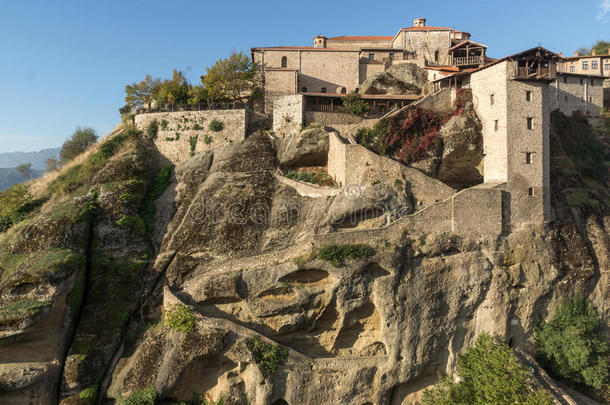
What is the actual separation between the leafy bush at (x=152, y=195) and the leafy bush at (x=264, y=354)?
1111cm

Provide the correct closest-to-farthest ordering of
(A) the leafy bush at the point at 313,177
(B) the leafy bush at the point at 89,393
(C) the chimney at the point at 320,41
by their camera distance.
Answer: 1. (B) the leafy bush at the point at 89,393
2. (A) the leafy bush at the point at 313,177
3. (C) the chimney at the point at 320,41

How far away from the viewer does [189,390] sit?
20812mm

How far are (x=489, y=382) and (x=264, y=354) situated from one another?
1115cm

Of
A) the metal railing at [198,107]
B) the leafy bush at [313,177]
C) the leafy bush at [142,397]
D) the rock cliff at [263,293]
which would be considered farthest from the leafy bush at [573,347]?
the metal railing at [198,107]

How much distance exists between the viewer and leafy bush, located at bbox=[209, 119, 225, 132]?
104 feet

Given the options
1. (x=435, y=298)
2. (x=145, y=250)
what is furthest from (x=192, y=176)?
(x=435, y=298)

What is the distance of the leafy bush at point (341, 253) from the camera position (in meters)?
21.2

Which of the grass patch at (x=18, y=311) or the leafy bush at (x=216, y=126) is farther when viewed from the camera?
the leafy bush at (x=216, y=126)

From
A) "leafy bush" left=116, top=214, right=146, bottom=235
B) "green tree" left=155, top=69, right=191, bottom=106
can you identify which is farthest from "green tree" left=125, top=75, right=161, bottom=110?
"leafy bush" left=116, top=214, right=146, bottom=235

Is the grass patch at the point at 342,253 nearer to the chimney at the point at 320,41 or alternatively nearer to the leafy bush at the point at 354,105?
the leafy bush at the point at 354,105

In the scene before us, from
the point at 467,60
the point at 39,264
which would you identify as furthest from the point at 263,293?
the point at 467,60

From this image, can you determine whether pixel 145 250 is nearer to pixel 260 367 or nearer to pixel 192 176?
pixel 192 176

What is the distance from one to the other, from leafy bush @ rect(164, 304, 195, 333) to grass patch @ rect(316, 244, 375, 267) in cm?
745

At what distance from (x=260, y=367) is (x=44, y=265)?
12.6 meters
